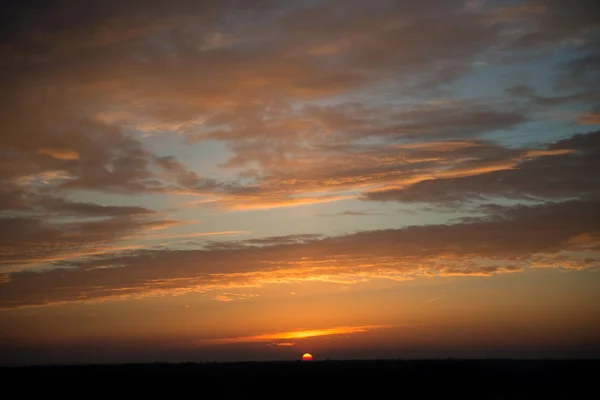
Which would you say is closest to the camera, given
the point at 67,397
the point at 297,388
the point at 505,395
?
the point at 505,395

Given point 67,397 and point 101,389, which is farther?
point 101,389

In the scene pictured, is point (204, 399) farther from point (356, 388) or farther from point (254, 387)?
point (356, 388)

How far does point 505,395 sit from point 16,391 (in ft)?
163

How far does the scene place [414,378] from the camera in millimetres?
71750

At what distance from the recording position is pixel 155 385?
7038cm

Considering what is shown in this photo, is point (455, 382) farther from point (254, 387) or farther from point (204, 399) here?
point (204, 399)

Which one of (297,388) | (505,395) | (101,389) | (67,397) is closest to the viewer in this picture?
(505,395)

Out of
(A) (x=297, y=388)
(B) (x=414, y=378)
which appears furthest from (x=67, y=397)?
(B) (x=414, y=378)

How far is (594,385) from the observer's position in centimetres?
6175

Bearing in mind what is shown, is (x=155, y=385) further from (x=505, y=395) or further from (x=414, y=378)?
(x=505, y=395)

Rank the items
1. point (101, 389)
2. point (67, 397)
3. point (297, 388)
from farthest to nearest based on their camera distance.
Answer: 1. point (101, 389)
2. point (297, 388)
3. point (67, 397)

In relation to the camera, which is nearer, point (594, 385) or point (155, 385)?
point (594, 385)

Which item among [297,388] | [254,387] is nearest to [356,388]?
[297,388]

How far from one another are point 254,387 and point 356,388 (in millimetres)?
10996
